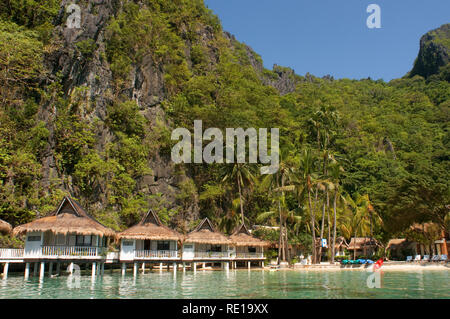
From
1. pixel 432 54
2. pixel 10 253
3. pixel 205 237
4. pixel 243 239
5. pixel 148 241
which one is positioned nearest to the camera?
pixel 10 253

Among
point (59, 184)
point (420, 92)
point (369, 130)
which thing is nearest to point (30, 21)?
point (59, 184)

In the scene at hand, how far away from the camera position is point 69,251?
1859cm

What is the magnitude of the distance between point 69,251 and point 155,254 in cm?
486

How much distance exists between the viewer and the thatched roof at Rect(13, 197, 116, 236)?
59.1 ft

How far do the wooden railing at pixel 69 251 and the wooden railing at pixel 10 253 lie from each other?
45.0 inches

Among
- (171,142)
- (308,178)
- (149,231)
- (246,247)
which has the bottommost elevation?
(246,247)

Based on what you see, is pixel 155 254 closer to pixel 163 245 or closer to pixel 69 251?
pixel 163 245

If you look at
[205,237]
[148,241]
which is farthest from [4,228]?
[205,237]

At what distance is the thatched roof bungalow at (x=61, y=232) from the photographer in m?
18.1

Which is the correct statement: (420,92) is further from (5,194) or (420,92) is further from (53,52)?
(5,194)

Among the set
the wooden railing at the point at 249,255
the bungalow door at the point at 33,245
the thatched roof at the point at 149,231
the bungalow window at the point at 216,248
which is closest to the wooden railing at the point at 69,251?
the bungalow door at the point at 33,245

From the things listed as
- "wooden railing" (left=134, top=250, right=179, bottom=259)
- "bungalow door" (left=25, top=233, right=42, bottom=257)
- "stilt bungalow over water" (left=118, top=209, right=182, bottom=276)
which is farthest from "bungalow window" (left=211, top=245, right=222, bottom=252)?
"bungalow door" (left=25, top=233, right=42, bottom=257)

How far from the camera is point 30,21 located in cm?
3030

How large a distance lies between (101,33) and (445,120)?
49.2 meters
